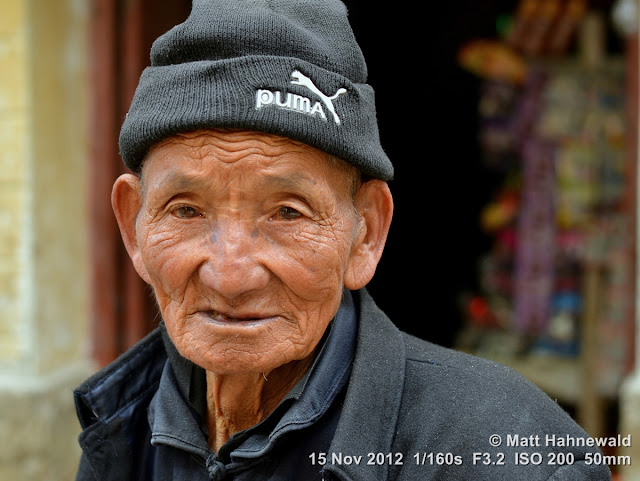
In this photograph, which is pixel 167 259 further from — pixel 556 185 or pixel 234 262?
pixel 556 185

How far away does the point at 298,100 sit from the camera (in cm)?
143

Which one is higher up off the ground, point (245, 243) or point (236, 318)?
point (245, 243)

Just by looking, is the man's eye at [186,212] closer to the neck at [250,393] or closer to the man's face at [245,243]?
the man's face at [245,243]

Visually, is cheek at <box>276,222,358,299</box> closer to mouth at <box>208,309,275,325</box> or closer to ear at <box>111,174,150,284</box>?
mouth at <box>208,309,275,325</box>

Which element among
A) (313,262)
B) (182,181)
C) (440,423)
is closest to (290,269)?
(313,262)

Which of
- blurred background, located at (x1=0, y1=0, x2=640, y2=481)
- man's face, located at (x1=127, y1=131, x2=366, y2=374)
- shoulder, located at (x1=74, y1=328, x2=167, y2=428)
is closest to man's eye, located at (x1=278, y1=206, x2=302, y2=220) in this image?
man's face, located at (x1=127, y1=131, x2=366, y2=374)

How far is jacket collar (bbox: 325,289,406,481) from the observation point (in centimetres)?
141

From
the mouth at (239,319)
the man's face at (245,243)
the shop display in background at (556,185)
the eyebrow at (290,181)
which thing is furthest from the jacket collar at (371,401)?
the shop display in background at (556,185)

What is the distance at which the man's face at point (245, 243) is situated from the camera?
1435 mm

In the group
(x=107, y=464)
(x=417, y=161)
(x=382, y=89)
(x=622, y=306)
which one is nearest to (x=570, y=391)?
(x=622, y=306)

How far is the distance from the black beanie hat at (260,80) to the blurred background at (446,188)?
2427mm

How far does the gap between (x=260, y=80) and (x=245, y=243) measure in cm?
33

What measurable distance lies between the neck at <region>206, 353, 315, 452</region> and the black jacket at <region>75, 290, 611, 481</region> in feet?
0.58

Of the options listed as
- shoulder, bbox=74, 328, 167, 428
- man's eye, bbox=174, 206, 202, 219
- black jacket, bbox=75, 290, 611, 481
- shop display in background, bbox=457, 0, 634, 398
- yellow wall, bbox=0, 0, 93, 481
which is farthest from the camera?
shop display in background, bbox=457, 0, 634, 398
